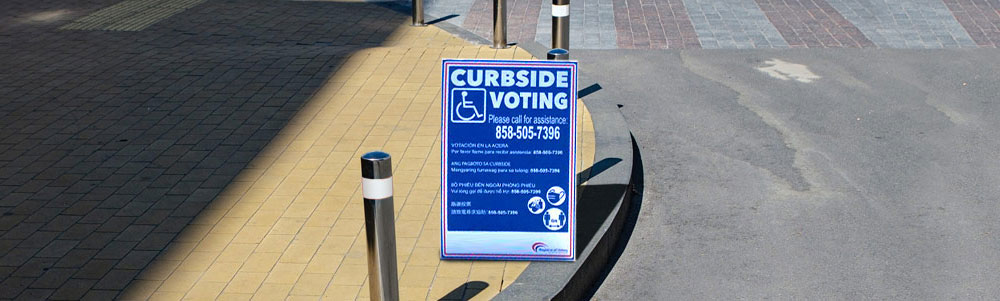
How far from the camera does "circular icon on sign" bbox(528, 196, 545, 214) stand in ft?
18.8

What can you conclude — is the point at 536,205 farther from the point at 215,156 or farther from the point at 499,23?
the point at 499,23

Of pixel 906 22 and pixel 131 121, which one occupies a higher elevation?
pixel 131 121

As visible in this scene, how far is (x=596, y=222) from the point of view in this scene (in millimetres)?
6406

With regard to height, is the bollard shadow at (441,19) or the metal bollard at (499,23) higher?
the metal bollard at (499,23)

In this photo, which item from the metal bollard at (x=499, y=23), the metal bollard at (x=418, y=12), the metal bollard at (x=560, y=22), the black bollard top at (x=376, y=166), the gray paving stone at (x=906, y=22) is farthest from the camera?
the metal bollard at (x=418, y=12)

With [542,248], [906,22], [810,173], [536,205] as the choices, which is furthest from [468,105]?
[906,22]

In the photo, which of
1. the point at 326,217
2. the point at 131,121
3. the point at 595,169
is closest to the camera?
the point at 326,217

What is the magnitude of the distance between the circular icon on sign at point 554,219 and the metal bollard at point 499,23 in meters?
5.84

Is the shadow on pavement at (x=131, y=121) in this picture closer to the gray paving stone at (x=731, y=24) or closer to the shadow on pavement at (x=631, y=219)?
the shadow on pavement at (x=631, y=219)

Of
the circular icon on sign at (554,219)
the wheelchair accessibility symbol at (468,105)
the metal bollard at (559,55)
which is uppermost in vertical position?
the wheelchair accessibility symbol at (468,105)

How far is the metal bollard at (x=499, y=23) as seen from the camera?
11.4 m

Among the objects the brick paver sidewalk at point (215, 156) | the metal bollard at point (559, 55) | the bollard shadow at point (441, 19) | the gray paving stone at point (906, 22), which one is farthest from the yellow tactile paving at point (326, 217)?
the gray paving stone at point (906, 22)

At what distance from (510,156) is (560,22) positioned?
3.92m

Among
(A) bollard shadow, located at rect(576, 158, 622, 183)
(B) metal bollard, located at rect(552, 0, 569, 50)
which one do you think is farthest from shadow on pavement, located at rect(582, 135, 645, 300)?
(B) metal bollard, located at rect(552, 0, 569, 50)
